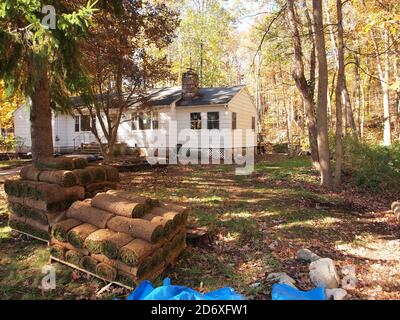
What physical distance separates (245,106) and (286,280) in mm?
19115

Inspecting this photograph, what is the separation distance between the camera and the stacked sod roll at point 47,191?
5.36m

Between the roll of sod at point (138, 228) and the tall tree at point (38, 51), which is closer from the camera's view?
the roll of sod at point (138, 228)

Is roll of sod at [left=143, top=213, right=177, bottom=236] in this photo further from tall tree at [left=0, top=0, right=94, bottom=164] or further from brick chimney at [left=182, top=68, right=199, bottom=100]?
brick chimney at [left=182, top=68, right=199, bottom=100]

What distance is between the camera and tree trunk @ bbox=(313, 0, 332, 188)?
10.2 metres

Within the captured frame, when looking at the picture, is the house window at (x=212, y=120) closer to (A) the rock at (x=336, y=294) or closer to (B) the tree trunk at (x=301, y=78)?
(B) the tree trunk at (x=301, y=78)

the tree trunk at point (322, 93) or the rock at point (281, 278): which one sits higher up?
the tree trunk at point (322, 93)

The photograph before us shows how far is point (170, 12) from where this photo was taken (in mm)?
12797

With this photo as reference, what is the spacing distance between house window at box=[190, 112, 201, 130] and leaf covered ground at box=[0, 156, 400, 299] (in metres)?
9.78

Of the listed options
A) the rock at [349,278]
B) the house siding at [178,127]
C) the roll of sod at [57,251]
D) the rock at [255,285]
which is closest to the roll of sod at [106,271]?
the roll of sod at [57,251]

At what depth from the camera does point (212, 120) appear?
19.3 meters

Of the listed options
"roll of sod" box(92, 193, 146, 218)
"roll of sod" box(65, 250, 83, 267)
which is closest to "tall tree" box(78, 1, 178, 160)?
"roll of sod" box(92, 193, 146, 218)

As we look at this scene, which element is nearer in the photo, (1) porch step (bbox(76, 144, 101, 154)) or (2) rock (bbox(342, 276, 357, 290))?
(2) rock (bbox(342, 276, 357, 290))

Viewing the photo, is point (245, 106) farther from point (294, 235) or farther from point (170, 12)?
point (294, 235)

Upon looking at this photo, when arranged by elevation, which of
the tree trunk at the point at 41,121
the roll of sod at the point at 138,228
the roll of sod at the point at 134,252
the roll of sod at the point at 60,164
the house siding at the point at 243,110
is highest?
the house siding at the point at 243,110
